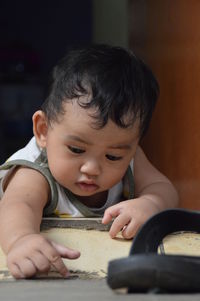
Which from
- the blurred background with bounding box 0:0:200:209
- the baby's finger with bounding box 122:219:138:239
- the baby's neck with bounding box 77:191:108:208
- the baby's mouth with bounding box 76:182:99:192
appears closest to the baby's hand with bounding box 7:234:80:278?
the baby's finger with bounding box 122:219:138:239

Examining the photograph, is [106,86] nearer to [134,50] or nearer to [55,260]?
[55,260]

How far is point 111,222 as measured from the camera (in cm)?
117

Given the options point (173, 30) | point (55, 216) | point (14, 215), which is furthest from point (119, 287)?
point (173, 30)

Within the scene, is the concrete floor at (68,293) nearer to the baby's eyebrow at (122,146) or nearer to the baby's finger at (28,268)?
the baby's finger at (28,268)

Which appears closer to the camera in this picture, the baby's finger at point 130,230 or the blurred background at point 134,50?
the baby's finger at point 130,230

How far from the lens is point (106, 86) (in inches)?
45.9

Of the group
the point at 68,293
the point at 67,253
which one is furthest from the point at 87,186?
the point at 68,293

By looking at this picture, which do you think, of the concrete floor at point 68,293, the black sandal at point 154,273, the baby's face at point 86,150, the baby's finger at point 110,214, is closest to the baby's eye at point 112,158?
the baby's face at point 86,150

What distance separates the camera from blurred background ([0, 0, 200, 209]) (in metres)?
1.58

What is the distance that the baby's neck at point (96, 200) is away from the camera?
→ 1.38 meters

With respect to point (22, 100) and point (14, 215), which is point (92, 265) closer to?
point (14, 215)

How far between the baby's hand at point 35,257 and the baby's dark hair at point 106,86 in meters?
0.29

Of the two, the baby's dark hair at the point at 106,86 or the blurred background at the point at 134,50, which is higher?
the baby's dark hair at the point at 106,86

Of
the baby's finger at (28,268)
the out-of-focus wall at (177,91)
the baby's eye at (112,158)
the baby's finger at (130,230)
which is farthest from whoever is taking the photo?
the out-of-focus wall at (177,91)
